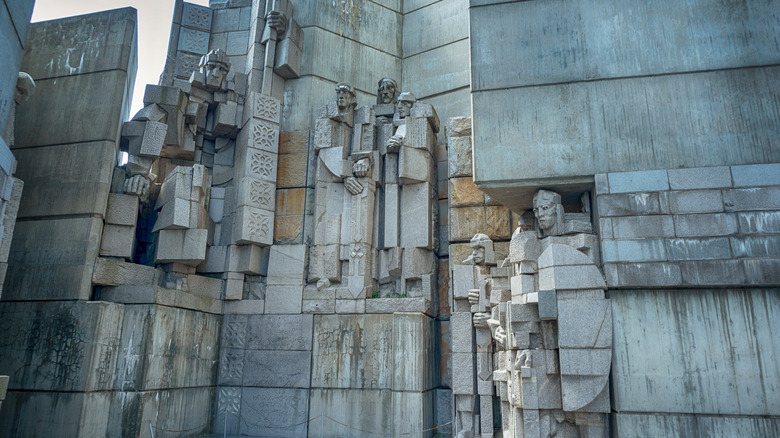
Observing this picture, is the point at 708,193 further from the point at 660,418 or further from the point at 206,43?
the point at 206,43

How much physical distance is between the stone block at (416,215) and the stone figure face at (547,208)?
312cm

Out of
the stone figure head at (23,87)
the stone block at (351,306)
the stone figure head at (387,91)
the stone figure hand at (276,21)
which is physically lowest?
the stone block at (351,306)

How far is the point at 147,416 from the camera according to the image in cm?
931

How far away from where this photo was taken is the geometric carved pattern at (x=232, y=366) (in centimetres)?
1086

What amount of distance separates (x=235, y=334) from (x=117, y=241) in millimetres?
2718

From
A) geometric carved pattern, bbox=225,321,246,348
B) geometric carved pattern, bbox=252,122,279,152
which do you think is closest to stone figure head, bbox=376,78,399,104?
geometric carved pattern, bbox=252,122,279,152

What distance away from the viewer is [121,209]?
10.2m

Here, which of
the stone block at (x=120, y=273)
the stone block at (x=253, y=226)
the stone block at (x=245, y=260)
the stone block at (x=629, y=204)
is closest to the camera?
the stone block at (x=629, y=204)

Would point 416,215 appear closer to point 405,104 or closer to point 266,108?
point 405,104

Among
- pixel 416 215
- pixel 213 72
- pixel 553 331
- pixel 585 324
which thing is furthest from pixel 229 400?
pixel 585 324

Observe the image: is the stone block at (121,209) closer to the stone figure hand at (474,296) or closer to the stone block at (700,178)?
the stone figure hand at (474,296)

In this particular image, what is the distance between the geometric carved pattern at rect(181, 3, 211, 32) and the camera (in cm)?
1389

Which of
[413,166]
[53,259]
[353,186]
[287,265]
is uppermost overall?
[413,166]

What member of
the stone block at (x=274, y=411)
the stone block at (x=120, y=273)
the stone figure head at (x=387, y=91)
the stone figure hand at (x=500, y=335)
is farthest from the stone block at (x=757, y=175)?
the stone block at (x=120, y=273)
